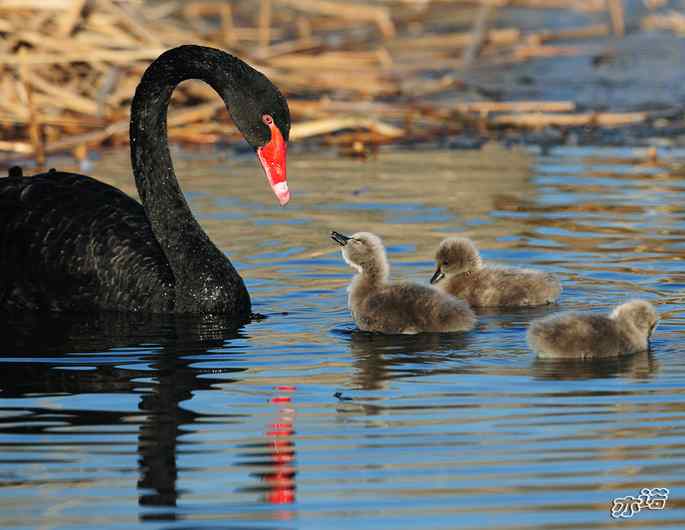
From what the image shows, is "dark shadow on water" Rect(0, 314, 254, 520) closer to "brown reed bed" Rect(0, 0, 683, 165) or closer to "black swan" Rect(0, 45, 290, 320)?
"black swan" Rect(0, 45, 290, 320)

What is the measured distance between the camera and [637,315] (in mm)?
6426

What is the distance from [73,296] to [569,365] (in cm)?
260

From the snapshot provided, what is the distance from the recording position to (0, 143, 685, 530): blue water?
4520 mm

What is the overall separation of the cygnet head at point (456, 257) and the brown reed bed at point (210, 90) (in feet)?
16.8

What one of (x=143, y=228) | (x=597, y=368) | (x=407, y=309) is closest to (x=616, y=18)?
(x=143, y=228)

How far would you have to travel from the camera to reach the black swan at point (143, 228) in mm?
7500

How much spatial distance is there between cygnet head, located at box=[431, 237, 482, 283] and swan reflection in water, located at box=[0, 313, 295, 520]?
111 cm

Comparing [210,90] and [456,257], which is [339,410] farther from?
[210,90]

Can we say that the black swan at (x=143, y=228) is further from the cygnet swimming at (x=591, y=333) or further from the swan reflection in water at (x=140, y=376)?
the cygnet swimming at (x=591, y=333)

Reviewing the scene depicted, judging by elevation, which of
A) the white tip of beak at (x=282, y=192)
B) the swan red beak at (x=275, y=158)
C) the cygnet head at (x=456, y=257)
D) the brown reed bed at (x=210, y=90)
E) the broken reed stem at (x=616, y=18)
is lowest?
the cygnet head at (x=456, y=257)

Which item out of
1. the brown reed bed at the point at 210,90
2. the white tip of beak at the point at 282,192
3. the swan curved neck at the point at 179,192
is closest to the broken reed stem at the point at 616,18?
the brown reed bed at the point at 210,90

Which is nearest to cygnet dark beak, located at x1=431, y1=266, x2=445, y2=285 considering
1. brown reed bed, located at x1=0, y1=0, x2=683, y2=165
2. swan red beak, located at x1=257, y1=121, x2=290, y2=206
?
swan red beak, located at x1=257, y1=121, x2=290, y2=206

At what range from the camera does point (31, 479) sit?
4.79 metres

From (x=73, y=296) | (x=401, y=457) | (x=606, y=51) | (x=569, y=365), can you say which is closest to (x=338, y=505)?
(x=401, y=457)
